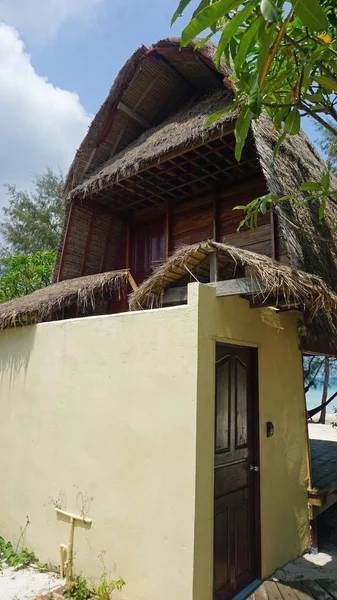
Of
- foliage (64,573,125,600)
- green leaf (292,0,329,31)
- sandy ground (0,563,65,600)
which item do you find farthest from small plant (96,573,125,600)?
green leaf (292,0,329,31)

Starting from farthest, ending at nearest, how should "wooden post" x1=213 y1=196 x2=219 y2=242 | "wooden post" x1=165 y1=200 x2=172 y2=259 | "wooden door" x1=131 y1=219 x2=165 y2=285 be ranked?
1. "wooden door" x1=131 y1=219 x2=165 y2=285
2. "wooden post" x1=165 y1=200 x2=172 y2=259
3. "wooden post" x1=213 y1=196 x2=219 y2=242

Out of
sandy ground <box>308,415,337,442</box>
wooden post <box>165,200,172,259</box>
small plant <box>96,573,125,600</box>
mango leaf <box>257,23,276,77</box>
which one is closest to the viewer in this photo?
mango leaf <box>257,23,276,77</box>

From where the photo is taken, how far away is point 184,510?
8.85ft

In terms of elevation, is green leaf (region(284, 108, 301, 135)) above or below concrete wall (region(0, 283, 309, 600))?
above

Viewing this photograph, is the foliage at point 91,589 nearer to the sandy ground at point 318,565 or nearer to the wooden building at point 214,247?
the wooden building at point 214,247

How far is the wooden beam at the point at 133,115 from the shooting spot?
239 inches

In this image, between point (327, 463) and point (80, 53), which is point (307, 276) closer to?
point (327, 463)

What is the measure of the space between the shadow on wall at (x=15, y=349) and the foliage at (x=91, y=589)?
7.04 feet

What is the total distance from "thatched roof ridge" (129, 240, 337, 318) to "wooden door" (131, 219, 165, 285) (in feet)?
7.36

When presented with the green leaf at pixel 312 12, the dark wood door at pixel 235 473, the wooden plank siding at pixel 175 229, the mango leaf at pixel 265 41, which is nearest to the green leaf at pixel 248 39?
the mango leaf at pixel 265 41

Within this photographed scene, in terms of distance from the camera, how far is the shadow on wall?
4430 mm

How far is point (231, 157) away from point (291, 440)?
134 inches

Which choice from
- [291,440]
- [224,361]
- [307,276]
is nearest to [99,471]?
[224,361]

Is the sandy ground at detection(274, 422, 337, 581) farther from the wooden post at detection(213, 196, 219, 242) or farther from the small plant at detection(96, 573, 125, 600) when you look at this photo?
the wooden post at detection(213, 196, 219, 242)
